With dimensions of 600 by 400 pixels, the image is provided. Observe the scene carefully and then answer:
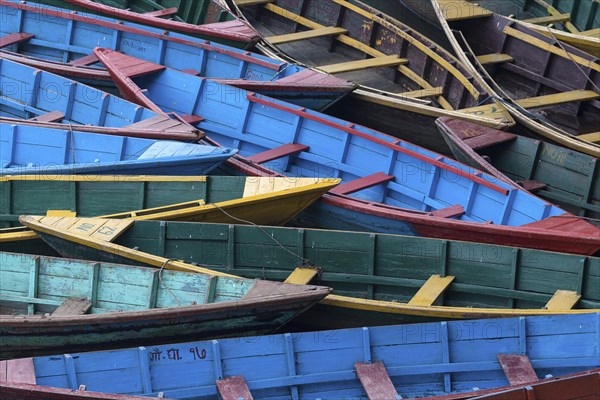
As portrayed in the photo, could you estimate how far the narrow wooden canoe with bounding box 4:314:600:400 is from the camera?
11.5m

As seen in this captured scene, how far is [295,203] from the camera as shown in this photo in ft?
46.9

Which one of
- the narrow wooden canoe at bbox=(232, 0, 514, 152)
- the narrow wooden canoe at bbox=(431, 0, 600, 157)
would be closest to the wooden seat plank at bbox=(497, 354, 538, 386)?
the narrow wooden canoe at bbox=(232, 0, 514, 152)

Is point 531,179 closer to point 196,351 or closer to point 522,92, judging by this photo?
point 522,92

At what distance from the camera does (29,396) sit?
10.2m

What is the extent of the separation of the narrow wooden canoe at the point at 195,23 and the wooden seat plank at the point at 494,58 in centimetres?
377

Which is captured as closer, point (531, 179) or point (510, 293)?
point (510, 293)

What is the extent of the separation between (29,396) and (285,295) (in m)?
2.85

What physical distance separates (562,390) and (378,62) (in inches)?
387

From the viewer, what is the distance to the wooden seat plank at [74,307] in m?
12.8

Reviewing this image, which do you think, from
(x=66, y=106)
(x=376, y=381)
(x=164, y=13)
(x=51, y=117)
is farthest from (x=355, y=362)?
(x=164, y=13)

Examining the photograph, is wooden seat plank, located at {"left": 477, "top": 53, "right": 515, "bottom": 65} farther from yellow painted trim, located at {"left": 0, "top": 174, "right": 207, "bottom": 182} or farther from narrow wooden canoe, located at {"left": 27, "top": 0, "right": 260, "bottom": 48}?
yellow painted trim, located at {"left": 0, "top": 174, "right": 207, "bottom": 182}

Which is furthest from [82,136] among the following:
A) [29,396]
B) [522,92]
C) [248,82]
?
[522,92]

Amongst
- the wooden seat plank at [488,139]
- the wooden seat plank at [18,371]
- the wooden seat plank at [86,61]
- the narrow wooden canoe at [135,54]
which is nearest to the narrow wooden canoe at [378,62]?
the wooden seat plank at [488,139]

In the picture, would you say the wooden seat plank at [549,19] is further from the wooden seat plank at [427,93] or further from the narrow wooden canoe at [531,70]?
the wooden seat plank at [427,93]
